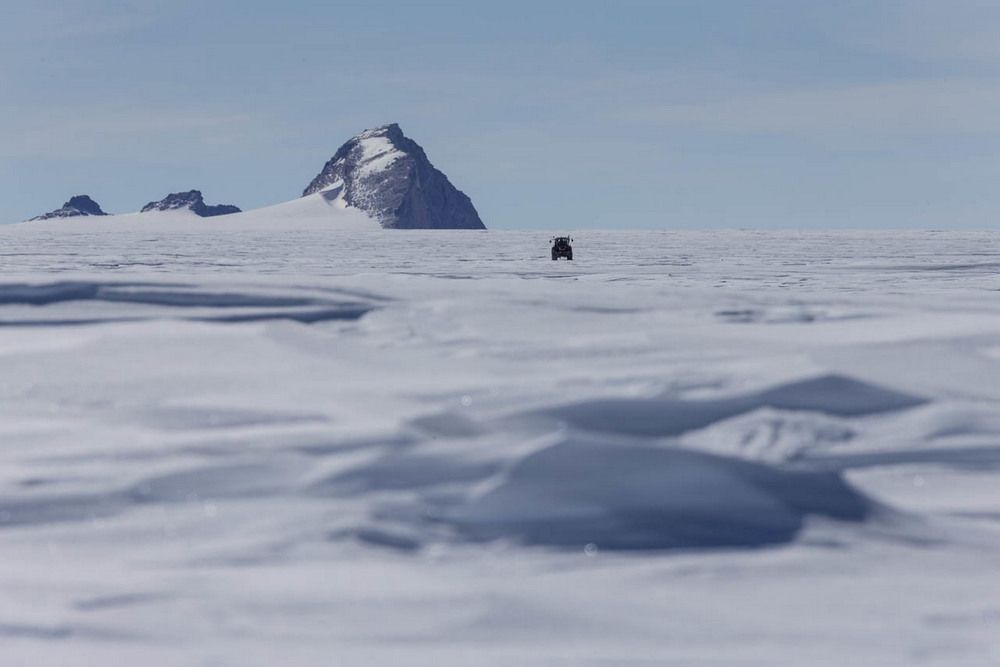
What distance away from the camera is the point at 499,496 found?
3227 mm

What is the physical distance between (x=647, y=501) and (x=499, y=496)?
1.46 feet

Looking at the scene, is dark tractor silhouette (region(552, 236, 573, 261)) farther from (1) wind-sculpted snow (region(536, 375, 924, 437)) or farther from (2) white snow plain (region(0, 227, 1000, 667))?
(1) wind-sculpted snow (region(536, 375, 924, 437))

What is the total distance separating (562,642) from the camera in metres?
2.49

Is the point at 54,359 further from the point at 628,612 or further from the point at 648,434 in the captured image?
the point at 628,612

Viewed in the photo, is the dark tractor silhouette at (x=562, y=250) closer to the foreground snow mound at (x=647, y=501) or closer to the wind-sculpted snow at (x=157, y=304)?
the wind-sculpted snow at (x=157, y=304)

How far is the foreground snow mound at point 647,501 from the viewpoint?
3.05 meters

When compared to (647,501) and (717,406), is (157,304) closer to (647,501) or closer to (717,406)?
(717,406)

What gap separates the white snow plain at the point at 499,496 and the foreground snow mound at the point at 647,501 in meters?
0.01

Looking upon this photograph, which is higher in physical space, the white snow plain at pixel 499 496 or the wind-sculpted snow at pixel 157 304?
the wind-sculpted snow at pixel 157 304

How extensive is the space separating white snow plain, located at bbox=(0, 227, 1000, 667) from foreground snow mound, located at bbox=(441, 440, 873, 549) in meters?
0.01

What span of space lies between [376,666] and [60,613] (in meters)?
0.82

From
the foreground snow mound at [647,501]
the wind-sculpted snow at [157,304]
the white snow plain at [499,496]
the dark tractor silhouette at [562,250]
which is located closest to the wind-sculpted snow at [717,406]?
the white snow plain at [499,496]

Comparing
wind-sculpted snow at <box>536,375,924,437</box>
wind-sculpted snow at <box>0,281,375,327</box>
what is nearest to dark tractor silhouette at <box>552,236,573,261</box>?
wind-sculpted snow at <box>0,281,375,327</box>

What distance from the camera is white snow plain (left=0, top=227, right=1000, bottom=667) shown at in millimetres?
2533
